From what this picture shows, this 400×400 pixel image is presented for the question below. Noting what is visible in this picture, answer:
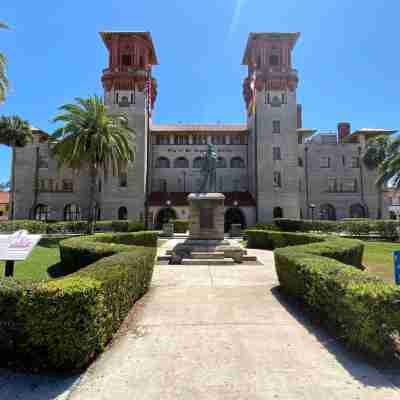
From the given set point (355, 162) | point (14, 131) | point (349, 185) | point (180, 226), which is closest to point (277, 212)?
point (180, 226)

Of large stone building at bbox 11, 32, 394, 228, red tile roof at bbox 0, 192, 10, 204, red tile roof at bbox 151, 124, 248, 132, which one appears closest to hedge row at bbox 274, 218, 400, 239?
large stone building at bbox 11, 32, 394, 228

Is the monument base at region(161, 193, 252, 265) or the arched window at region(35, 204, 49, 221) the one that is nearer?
the monument base at region(161, 193, 252, 265)

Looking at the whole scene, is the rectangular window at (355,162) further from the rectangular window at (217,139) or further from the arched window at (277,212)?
the rectangular window at (217,139)

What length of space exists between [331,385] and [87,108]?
87.6 ft

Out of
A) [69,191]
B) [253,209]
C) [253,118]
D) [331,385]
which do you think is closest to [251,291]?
[331,385]

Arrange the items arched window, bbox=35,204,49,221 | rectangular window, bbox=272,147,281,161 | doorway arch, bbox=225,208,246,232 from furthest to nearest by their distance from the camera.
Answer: arched window, bbox=35,204,49,221 → doorway arch, bbox=225,208,246,232 → rectangular window, bbox=272,147,281,161

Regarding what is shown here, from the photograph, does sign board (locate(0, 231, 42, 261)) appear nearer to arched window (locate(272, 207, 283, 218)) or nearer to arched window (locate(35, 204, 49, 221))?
arched window (locate(272, 207, 283, 218))

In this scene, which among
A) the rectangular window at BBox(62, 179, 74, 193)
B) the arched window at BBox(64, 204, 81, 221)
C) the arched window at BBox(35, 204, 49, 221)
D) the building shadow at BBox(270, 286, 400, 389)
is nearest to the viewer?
the building shadow at BBox(270, 286, 400, 389)

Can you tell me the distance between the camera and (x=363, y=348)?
4461 mm

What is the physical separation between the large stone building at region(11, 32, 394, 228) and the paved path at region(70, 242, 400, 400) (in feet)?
109

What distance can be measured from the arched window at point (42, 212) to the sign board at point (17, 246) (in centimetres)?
4080

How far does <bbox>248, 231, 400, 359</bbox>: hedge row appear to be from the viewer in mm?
4203

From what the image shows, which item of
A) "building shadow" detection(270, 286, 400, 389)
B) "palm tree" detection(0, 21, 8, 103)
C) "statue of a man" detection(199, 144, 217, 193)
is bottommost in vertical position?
"building shadow" detection(270, 286, 400, 389)

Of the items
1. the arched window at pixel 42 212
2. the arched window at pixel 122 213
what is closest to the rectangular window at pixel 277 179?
the arched window at pixel 122 213
